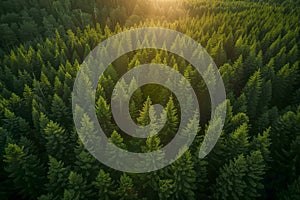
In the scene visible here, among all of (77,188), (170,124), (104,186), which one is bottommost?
(77,188)

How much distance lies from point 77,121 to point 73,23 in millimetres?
56404

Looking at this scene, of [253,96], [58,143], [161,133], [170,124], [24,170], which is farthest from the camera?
[253,96]

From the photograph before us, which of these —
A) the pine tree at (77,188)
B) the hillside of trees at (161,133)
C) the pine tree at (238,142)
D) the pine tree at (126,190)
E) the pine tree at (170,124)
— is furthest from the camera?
the pine tree at (170,124)

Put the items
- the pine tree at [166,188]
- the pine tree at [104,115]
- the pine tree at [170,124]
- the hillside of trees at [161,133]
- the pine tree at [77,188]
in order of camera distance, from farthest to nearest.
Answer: the pine tree at [104,115] < the pine tree at [170,124] < the hillside of trees at [161,133] < the pine tree at [166,188] < the pine tree at [77,188]

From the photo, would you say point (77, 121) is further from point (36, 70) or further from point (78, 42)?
point (78, 42)

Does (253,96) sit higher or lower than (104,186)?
higher

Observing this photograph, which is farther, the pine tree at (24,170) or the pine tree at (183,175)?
the pine tree at (24,170)

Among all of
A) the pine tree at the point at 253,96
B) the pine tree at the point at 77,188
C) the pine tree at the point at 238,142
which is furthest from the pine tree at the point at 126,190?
the pine tree at the point at 253,96

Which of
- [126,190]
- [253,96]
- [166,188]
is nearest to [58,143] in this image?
[126,190]

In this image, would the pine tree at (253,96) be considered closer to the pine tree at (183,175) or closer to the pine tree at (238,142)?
the pine tree at (238,142)

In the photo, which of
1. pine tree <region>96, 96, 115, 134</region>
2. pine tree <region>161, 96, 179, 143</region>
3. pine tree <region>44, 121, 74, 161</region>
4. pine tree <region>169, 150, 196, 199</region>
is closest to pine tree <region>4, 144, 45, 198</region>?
pine tree <region>44, 121, 74, 161</region>

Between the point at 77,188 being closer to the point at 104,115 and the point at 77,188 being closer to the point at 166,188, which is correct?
the point at 166,188

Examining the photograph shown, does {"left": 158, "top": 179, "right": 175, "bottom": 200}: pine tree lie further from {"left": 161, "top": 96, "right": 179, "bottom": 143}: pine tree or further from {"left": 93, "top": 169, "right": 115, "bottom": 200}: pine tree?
{"left": 161, "top": 96, "right": 179, "bottom": 143}: pine tree

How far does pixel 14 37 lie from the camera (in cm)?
7338
